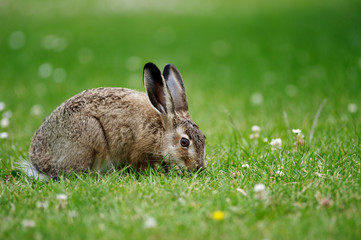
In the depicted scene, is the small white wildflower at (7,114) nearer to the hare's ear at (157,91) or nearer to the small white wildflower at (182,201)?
the hare's ear at (157,91)

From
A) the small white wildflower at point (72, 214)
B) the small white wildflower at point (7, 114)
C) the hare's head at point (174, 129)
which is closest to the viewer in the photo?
the small white wildflower at point (72, 214)

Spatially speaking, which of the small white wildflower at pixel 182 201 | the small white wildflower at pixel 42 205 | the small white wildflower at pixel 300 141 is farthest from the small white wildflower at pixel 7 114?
the small white wildflower at pixel 300 141

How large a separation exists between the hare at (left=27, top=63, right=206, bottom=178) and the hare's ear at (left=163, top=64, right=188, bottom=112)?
8 cm

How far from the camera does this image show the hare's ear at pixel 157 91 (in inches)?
188

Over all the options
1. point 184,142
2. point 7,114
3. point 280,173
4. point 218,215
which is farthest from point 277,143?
point 7,114

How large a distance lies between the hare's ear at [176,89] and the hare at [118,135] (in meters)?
0.08

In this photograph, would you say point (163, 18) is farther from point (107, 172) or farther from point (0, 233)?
point (0, 233)

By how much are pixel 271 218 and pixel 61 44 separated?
12.1 meters

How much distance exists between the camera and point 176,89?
5211mm

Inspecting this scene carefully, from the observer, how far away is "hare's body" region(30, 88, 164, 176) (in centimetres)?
473

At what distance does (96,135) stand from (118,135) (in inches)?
11.1

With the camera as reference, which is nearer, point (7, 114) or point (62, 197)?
point (62, 197)

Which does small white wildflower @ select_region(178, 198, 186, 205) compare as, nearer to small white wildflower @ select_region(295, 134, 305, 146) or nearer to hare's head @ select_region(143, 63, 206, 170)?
hare's head @ select_region(143, 63, 206, 170)

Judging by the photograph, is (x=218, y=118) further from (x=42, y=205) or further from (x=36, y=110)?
(x=42, y=205)
